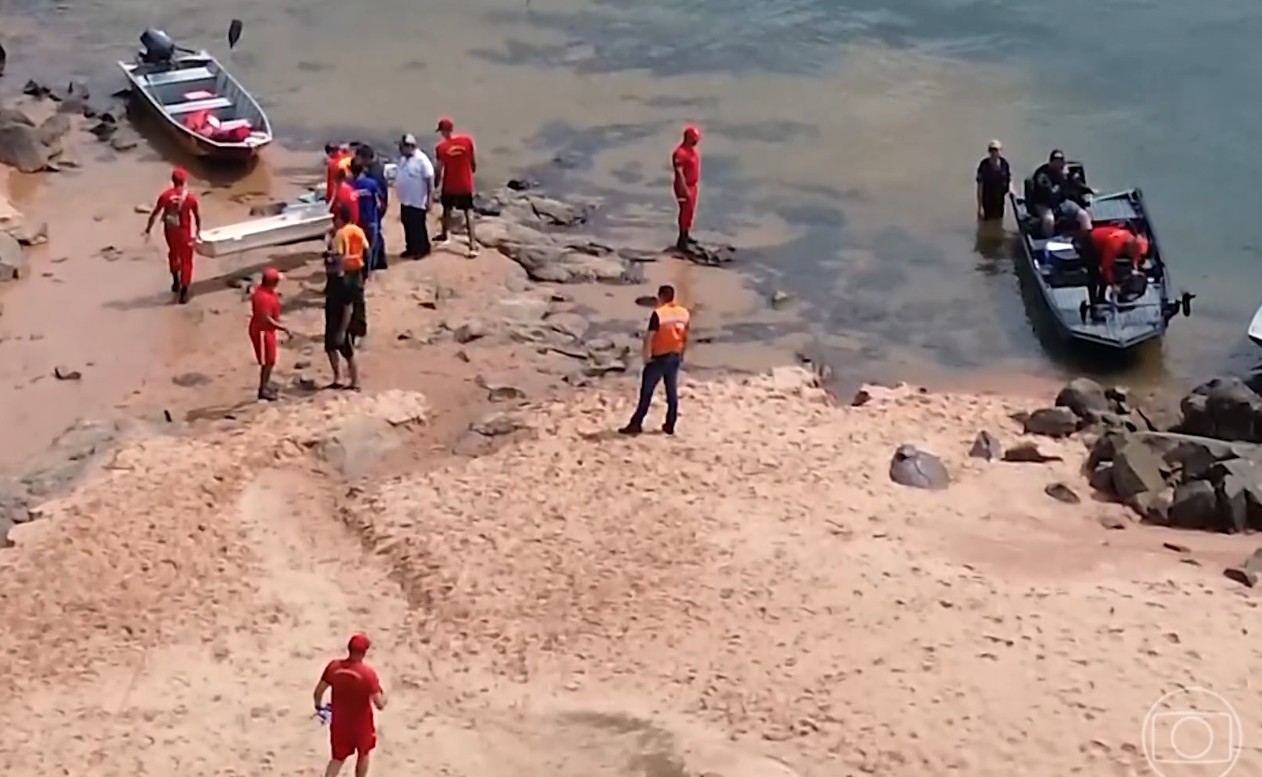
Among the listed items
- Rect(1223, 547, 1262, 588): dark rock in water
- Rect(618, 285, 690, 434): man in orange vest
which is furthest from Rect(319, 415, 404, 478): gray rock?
Rect(1223, 547, 1262, 588): dark rock in water

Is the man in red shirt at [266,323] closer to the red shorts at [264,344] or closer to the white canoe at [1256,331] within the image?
the red shorts at [264,344]

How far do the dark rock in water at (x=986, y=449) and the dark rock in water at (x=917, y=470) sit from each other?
2.24 feet

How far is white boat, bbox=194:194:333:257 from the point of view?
2030 centimetres

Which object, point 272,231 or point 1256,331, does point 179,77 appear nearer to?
point 272,231

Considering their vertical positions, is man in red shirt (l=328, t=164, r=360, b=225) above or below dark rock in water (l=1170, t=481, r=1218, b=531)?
above

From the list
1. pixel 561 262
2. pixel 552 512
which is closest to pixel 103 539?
pixel 552 512

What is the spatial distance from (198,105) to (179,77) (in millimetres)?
1287

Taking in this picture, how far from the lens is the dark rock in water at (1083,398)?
18.4 meters

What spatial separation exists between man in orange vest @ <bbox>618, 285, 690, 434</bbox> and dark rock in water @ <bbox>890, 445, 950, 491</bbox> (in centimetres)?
233

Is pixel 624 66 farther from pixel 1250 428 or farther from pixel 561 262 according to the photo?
pixel 1250 428

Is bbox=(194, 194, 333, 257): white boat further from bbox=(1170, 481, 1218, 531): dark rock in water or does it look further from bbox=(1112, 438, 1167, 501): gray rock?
bbox=(1170, 481, 1218, 531): dark rock in water

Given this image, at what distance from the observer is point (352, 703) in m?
11.2

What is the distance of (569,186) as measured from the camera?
25500 millimetres

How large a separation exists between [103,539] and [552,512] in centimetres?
410
